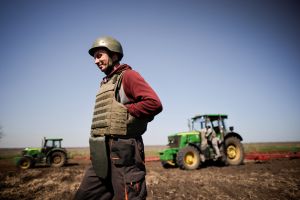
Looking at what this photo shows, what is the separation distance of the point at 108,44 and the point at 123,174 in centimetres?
132

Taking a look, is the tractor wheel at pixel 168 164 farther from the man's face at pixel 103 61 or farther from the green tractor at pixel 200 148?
the man's face at pixel 103 61

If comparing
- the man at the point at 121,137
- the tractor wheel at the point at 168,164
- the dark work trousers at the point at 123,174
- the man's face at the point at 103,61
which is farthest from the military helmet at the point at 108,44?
the tractor wheel at the point at 168,164

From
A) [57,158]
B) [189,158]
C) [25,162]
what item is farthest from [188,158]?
[25,162]

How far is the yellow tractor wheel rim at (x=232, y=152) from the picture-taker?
11.7m

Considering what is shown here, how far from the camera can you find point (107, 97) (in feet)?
6.93

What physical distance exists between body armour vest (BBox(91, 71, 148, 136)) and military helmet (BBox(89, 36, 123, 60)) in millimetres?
354

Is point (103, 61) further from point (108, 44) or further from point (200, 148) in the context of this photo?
point (200, 148)

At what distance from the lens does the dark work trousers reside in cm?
174

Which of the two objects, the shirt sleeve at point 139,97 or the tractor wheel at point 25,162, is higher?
the shirt sleeve at point 139,97

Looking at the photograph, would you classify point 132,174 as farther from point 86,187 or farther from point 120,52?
point 120,52

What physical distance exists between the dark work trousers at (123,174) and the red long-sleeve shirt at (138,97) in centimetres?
27

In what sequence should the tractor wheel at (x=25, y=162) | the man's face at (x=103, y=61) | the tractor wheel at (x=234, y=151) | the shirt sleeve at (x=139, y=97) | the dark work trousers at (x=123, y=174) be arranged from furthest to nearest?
the tractor wheel at (x=25, y=162), the tractor wheel at (x=234, y=151), the man's face at (x=103, y=61), the shirt sleeve at (x=139, y=97), the dark work trousers at (x=123, y=174)

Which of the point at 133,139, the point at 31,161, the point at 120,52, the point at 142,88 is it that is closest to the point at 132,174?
the point at 133,139

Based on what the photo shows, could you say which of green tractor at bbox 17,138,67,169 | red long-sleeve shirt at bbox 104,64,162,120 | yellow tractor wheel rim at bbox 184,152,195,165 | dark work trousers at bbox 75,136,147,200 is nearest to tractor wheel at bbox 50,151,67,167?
green tractor at bbox 17,138,67,169
